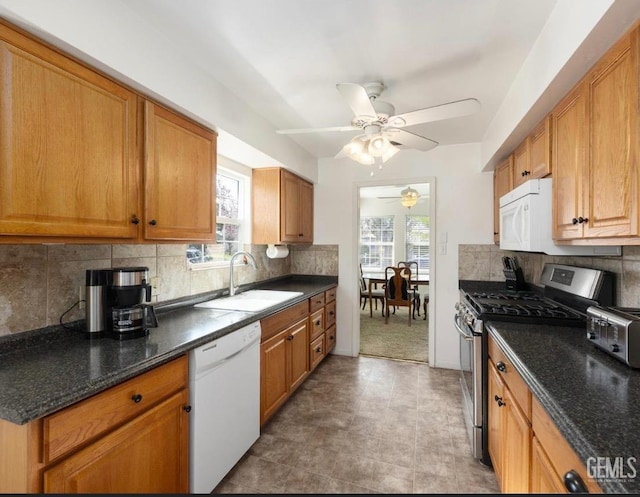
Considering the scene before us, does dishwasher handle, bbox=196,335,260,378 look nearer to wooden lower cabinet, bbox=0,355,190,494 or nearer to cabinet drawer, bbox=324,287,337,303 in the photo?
wooden lower cabinet, bbox=0,355,190,494

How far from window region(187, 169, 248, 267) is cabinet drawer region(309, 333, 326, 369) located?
45.6 inches

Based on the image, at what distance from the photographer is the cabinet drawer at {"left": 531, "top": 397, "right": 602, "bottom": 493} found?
29.4 inches

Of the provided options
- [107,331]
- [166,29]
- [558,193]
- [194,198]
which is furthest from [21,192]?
[558,193]

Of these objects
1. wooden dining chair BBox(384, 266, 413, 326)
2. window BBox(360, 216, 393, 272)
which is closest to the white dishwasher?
wooden dining chair BBox(384, 266, 413, 326)

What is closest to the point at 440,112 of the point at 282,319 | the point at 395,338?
the point at 282,319

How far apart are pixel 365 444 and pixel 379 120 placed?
6.77 ft

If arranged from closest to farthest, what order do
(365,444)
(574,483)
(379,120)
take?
(574,483), (379,120), (365,444)

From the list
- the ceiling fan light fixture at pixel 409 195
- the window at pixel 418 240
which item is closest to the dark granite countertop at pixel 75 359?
the ceiling fan light fixture at pixel 409 195

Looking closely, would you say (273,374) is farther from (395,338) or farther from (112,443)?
(395,338)

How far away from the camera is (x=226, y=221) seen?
287 centimetres

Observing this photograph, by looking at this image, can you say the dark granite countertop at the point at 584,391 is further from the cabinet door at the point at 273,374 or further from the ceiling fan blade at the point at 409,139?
the cabinet door at the point at 273,374

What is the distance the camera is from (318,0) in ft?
4.42

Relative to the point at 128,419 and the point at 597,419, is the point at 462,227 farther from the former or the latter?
the point at 128,419

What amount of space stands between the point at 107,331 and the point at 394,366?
108 inches
